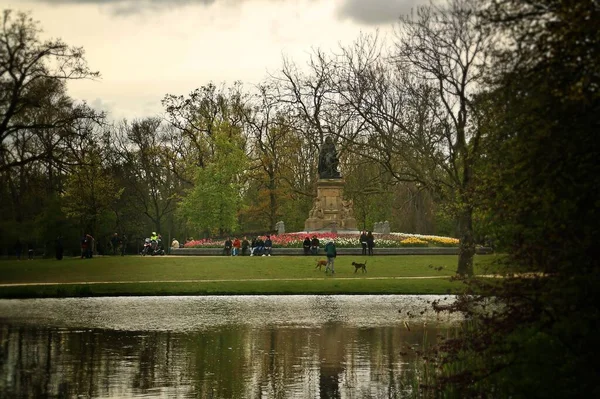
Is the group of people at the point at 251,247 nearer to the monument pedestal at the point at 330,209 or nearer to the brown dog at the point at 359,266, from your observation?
the monument pedestal at the point at 330,209

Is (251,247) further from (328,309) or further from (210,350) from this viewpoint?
(210,350)

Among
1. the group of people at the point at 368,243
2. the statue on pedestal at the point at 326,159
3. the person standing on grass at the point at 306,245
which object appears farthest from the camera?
the statue on pedestal at the point at 326,159

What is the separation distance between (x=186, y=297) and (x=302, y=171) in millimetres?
51289

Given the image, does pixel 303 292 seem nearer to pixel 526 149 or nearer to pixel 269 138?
pixel 526 149

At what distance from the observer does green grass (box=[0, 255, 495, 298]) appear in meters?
35.8

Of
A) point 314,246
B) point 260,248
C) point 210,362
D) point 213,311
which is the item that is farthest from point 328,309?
point 260,248

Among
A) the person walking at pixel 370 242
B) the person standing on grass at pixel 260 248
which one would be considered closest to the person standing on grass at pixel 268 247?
the person standing on grass at pixel 260 248

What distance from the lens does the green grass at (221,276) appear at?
3581 cm

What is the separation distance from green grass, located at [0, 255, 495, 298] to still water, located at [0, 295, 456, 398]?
16.3 ft

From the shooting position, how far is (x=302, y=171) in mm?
85500

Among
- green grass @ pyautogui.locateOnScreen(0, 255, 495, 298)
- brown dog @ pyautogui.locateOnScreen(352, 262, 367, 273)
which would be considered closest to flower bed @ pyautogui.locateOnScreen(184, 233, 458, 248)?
green grass @ pyautogui.locateOnScreen(0, 255, 495, 298)

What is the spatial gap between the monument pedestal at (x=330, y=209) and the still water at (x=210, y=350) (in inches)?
1299

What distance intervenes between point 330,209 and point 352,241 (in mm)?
A: 8307

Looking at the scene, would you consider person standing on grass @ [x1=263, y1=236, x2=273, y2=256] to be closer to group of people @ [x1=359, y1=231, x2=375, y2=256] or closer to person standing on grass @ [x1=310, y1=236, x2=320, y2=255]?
person standing on grass @ [x1=310, y1=236, x2=320, y2=255]
